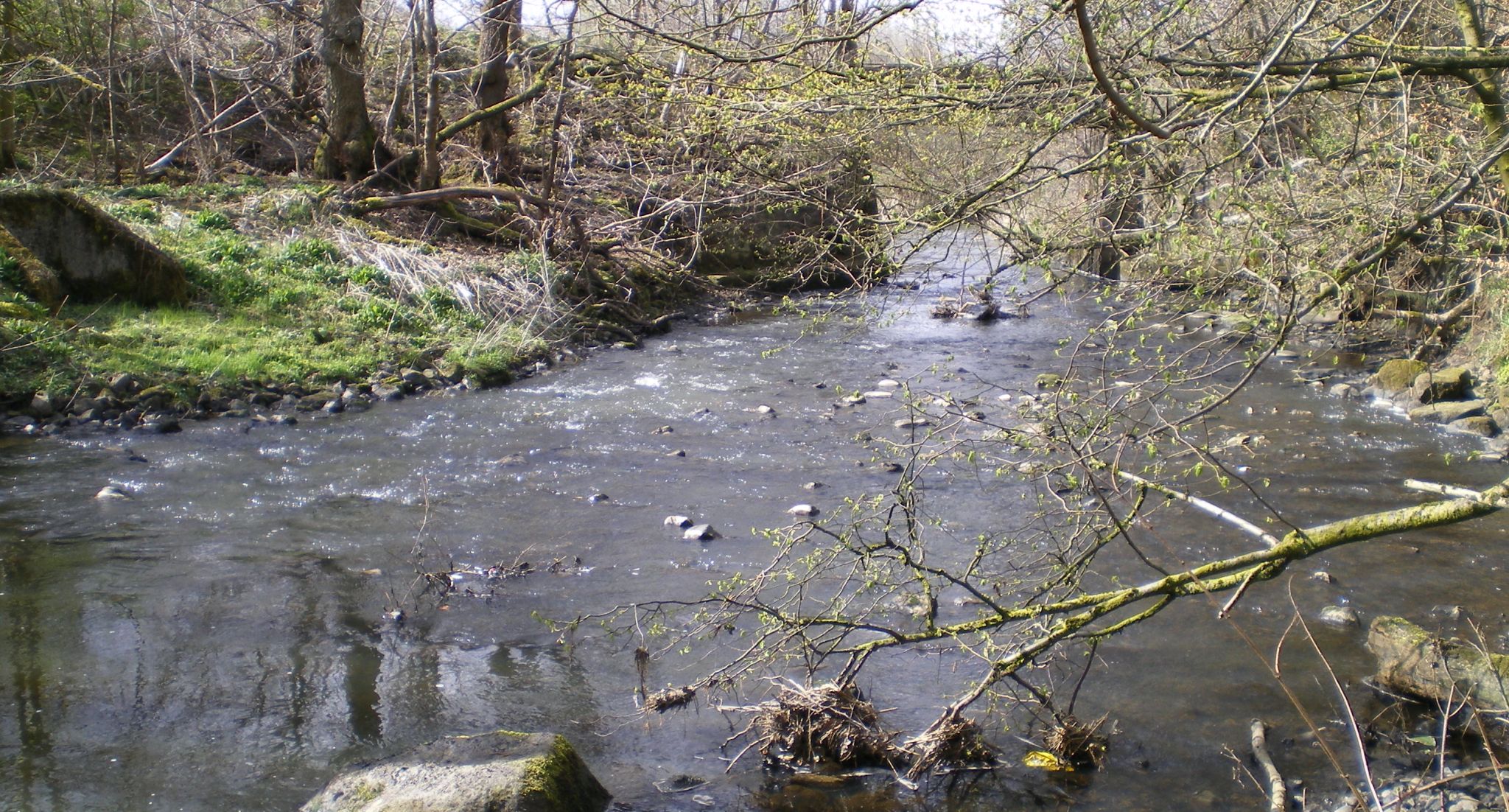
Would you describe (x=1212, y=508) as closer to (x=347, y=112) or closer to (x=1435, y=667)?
(x=1435, y=667)

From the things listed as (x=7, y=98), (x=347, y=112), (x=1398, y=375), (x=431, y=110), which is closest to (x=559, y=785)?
(x=1398, y=375)

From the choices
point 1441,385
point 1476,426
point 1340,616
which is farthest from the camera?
point 1441,385

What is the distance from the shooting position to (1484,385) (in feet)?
36.0

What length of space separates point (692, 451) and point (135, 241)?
673cm

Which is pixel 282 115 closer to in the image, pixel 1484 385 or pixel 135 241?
pixel 135 241

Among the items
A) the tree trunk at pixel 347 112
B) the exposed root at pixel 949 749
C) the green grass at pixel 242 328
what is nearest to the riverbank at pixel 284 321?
the green grass at pixel 242 328

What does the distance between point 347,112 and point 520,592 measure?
41.2 feet

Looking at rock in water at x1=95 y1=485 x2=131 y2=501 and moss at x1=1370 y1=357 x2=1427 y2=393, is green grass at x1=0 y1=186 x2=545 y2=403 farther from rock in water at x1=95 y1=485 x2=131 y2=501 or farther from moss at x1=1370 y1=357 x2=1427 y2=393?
moss at x1=1370 y1=357 x2=1427 y2=393

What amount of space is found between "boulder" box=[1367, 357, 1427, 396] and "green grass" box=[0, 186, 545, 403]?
9.44 meters

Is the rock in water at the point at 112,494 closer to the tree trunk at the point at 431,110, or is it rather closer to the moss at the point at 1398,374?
the tree trunk at the point at 431,110

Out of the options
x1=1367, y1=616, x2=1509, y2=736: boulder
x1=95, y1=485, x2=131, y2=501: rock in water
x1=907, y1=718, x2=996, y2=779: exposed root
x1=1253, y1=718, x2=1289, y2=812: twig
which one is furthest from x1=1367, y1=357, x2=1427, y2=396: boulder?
x1=95, y1=485, x2=131, y2=501: rock in water

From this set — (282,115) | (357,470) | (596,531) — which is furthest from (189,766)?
(282,115)

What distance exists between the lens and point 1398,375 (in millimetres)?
11492

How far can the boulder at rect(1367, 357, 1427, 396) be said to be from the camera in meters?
11.4
